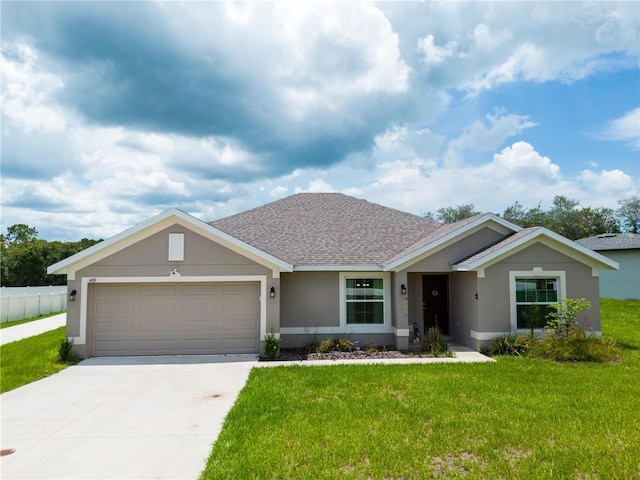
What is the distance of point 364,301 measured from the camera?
41.4 feet

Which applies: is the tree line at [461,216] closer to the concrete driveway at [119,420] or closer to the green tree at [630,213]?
the green tree at [630,213]

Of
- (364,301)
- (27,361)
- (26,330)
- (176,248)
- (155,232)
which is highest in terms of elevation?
A: (155,232)

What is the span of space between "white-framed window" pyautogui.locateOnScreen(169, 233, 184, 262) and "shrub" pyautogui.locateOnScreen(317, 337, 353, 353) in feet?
16.9

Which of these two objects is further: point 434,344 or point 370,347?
point 370,347

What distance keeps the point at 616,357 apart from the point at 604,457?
7119mm

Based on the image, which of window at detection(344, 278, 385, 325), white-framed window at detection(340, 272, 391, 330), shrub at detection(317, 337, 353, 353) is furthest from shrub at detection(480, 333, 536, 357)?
shrub at detection(317, 337, 353, 353)

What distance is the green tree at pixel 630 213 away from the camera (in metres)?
52.7

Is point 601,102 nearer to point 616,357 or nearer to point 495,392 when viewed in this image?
point 616,357

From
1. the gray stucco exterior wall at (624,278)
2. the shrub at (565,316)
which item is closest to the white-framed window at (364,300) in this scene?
the shrub at (565,316)

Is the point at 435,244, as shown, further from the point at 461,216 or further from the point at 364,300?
the point at 461,216

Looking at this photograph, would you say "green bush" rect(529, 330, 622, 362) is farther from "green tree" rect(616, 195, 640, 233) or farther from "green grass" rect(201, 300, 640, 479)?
"green tree" rect(616, 195, 640, 233)

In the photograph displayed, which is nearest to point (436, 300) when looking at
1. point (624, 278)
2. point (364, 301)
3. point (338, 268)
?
point (364, 301)

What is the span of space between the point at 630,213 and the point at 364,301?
60.0 m

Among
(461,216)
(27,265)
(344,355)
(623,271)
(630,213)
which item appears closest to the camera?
(344,355)
